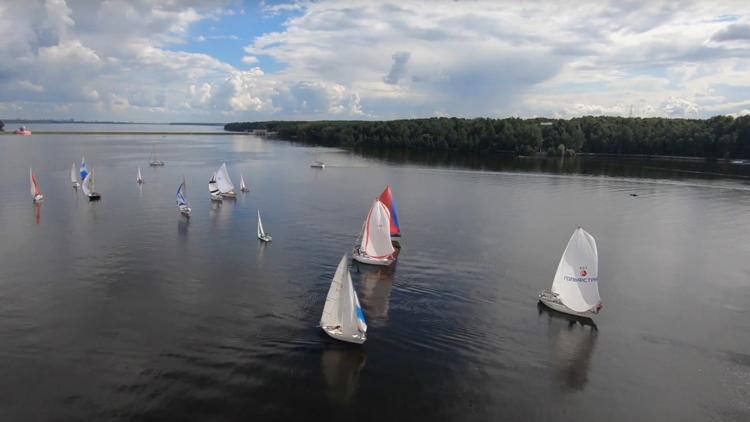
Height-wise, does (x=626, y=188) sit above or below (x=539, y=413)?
above

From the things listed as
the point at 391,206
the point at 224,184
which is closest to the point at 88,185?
the point at 224,184

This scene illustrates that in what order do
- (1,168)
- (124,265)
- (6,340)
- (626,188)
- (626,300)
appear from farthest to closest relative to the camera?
1. (1,168)
2. (626,188)
3. (124,265)
4. (626,300)
5. (6,340)

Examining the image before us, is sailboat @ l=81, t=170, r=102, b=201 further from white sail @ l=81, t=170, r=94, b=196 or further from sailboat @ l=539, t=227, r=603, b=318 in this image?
sailboat @ l=539, t=227, r=603, b=318

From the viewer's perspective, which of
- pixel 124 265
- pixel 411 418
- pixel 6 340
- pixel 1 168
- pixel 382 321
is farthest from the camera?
pixel 1 168

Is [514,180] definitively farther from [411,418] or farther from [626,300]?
[411,418]

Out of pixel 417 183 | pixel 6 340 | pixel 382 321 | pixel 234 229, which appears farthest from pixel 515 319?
pixel 417 183

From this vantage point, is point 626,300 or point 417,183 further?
point 417,183

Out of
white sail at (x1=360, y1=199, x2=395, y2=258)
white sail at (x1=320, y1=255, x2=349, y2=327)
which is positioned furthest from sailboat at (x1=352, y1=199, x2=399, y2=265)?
white sail at (x1=320, y1=255, x2=349, y2=327)

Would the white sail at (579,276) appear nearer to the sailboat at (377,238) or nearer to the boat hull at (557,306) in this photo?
the boat hull at (557,306)
